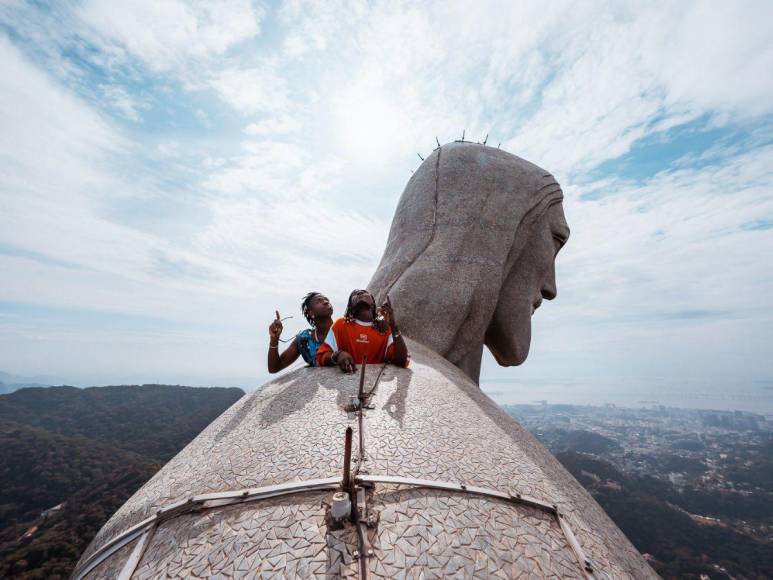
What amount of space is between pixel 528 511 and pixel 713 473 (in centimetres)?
5826

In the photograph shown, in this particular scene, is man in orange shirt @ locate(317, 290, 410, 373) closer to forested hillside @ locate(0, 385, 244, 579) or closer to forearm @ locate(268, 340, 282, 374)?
forearm @ locate(268, 340, 282, 374)

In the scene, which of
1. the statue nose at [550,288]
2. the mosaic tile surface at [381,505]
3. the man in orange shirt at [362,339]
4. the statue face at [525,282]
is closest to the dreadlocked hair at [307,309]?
the man in orange shirt at [362,339]

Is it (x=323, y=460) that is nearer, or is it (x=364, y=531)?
(x=364, y=531)

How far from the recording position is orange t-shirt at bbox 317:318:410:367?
4839 mm

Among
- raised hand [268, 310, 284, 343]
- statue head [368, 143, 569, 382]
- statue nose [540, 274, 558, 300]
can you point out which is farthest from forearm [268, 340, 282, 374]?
statue nose [540, 274, 558, 300]

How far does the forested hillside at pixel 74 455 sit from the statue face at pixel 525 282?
8808 millimetres

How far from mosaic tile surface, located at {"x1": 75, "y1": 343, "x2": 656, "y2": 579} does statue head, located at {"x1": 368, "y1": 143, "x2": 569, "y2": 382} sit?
11.1ft

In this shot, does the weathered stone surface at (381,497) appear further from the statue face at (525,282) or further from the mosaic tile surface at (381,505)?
the statue face at (525,282)

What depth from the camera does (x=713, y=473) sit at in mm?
42531

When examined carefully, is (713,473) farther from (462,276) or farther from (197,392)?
(197,392)

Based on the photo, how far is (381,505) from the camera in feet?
6.89

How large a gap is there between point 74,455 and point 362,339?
18.4 meters

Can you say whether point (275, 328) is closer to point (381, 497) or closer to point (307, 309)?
point (307, 309)

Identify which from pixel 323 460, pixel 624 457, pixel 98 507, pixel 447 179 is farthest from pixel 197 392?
pixel 624 457
